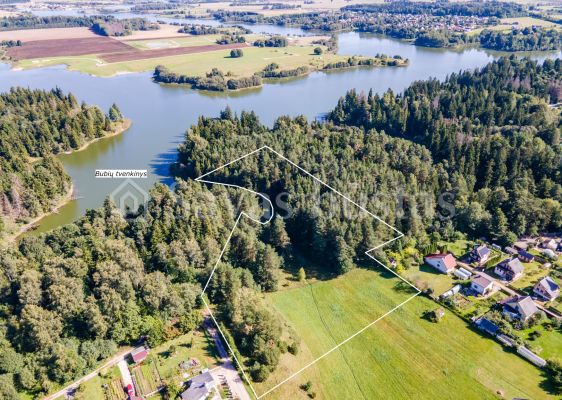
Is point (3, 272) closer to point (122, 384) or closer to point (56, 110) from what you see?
point (122, 384)

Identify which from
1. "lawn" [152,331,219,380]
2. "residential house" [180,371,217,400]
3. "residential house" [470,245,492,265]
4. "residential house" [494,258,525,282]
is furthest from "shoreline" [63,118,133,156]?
"residential house" [494,258,525,282]

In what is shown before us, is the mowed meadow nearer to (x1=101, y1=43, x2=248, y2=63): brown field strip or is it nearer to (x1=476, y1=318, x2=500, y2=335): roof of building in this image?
(x1=476, y1=318, x2=500, y2=335): roof of building

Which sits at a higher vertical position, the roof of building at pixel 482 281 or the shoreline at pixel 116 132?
the shoreline at pixel 116 132

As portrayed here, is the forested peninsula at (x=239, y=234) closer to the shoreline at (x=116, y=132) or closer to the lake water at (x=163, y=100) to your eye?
the shoreline at (x=116, y=132)

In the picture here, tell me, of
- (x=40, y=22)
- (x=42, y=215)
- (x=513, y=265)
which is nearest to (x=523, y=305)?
(x=513, y=265)

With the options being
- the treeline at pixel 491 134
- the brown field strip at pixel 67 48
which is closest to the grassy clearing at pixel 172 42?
the brown field strip at pixel 67 48

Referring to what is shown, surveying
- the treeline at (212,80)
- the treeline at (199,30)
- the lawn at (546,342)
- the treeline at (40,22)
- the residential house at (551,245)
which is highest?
the treeline at (40,22)
